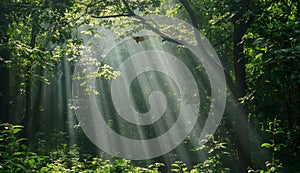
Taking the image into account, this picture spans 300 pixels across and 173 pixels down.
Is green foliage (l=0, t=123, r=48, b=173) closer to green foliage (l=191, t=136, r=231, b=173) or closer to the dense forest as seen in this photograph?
the dense forest

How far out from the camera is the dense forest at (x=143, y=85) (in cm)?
869

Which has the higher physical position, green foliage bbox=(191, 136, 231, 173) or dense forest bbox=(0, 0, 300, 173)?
dense forest bbox=(0, 0, 300, 173)

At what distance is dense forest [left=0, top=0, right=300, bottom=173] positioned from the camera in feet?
28.5

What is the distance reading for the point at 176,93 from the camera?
24344 millimetres

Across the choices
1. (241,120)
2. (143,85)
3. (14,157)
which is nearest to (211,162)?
(241,120)

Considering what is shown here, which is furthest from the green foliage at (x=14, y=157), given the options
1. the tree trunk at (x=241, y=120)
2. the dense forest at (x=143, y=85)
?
the tree trunk at (x=241, y=120)

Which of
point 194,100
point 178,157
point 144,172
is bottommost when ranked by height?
point 178,157

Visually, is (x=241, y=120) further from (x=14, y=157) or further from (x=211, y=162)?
(x=14, y=157)

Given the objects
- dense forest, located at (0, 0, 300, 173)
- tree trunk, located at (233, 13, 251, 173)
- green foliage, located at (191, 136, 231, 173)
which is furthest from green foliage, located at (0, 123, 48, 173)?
tree trunk, located at (233, 13, 251, 173)

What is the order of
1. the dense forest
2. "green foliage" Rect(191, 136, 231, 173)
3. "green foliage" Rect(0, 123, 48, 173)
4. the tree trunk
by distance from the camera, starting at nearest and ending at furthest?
"green foliage" Rect(0, 123, 48, 173), "green foliage" Rect(191, 136, 231, 173), the dense forest, the tree trunk

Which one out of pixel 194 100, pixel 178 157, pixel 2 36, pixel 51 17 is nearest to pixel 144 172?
pixel 2 36

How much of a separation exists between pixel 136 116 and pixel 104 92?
4081 millimetres

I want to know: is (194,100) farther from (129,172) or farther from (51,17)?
(129,172)

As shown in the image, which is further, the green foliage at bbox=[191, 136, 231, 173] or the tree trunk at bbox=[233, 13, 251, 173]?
the tree trunk at bbox=[233, 13, 251, 173]
